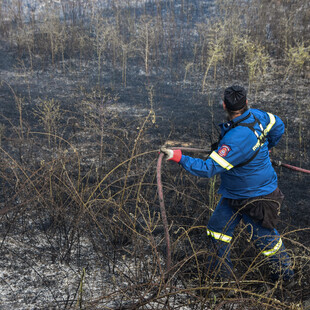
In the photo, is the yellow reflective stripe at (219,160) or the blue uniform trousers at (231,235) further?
the blue uniform trousers at (231,235)

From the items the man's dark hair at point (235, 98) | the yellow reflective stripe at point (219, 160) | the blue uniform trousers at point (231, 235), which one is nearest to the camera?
the yellow reflective stripe at point (219, 160)

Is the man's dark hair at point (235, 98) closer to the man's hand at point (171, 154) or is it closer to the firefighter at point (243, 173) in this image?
the firefighter at point (243, 173)

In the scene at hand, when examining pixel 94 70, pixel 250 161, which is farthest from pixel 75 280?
pixel 94 70

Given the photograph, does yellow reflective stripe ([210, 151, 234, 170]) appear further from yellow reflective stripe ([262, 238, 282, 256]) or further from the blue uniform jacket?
yellow reflective stripe ([262, 238, 282, 256])

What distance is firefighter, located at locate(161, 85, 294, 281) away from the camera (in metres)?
2.84

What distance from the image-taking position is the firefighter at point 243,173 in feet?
9.31

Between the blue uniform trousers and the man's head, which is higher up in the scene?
the man's head

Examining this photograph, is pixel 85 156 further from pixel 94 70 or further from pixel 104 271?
pixel 94 70

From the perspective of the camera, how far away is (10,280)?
3326 mm

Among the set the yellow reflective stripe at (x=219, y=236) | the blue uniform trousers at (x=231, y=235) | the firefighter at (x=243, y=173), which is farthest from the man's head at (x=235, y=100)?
the yellow reflective stripe at (x=219, y=236)

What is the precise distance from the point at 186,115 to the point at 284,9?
7.54 metres

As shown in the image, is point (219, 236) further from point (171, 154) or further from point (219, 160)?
point (171, 154)

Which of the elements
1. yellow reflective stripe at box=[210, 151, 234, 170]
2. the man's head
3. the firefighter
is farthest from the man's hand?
the man's head

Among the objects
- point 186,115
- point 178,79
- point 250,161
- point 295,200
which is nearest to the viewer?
point 250,161
